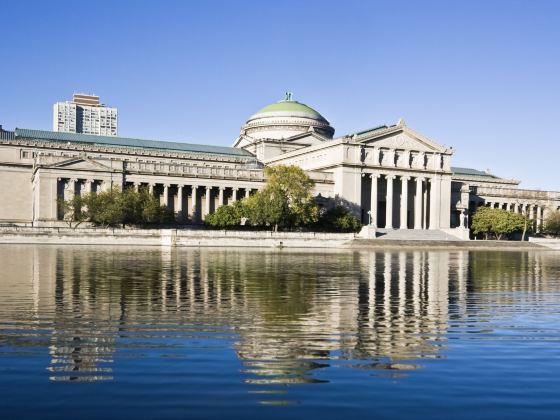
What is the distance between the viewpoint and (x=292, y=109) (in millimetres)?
147125

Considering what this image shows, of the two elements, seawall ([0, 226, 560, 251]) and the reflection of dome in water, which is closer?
seawall ([0, 226, 560, 251])

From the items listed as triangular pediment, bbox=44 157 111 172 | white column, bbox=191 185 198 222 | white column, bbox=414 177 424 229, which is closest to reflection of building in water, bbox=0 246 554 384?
triangular pediment, bbox=44 157 111 172

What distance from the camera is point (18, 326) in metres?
16.8

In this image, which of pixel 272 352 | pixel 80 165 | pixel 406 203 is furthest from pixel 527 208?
pixel 272 352

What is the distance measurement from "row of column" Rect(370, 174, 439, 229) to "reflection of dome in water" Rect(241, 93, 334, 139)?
3013 cm

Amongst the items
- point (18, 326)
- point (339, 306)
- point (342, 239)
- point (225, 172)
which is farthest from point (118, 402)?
point (225, 172)

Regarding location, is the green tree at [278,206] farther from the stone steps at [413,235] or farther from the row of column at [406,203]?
the row of column at [406,203]

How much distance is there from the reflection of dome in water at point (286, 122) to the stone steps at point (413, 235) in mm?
41785

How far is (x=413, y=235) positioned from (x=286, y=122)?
48.2 metres

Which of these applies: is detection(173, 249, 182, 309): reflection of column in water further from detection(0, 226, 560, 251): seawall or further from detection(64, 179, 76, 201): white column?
detection(64, 179, 76, 201): white column

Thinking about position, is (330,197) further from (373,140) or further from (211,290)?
(211,290)

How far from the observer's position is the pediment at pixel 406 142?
11906cm

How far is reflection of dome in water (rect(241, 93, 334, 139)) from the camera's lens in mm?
145750

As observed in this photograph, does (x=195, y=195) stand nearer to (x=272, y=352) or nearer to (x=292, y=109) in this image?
(x=292, y=109)
